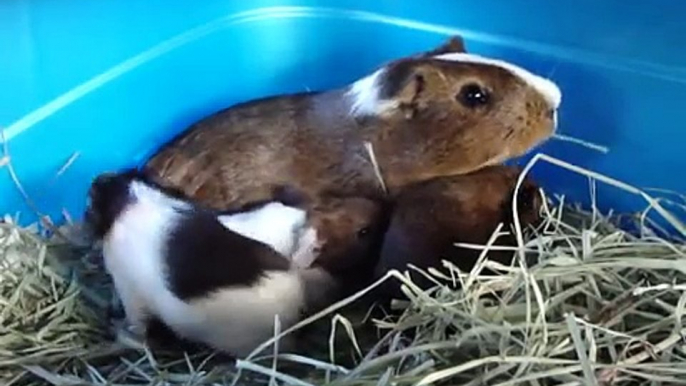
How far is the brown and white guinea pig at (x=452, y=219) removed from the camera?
190cm

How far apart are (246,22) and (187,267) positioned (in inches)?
34.0

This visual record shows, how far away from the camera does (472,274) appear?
176 centimetres

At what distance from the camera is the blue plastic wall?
216 centimetres

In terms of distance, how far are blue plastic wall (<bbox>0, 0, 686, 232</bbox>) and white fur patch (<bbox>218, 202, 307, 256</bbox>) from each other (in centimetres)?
49

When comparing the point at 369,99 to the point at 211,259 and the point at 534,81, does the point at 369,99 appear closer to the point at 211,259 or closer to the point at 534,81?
the point at 534,81

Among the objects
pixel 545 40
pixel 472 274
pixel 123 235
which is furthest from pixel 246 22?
pixel 472 274

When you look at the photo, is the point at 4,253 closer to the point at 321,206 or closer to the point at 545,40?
the point at 321,206

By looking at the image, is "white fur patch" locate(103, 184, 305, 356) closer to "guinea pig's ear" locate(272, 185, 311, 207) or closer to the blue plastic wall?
"guinea pig's ear" locate(272, 185, 311, 207)

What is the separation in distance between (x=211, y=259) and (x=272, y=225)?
0.15 metres

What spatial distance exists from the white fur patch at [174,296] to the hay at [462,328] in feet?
0.15

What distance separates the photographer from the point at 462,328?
5.57 feet

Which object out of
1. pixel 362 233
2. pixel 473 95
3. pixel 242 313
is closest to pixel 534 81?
pixel 473 95

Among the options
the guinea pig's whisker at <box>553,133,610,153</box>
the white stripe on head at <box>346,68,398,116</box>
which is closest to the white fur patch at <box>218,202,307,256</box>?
the white stripe on head at <box>346,68,398,116</box>

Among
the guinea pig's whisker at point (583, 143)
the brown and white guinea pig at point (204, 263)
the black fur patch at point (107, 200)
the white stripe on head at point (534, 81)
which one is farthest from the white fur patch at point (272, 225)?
the guinea pig's whisker at point (583, 143)
